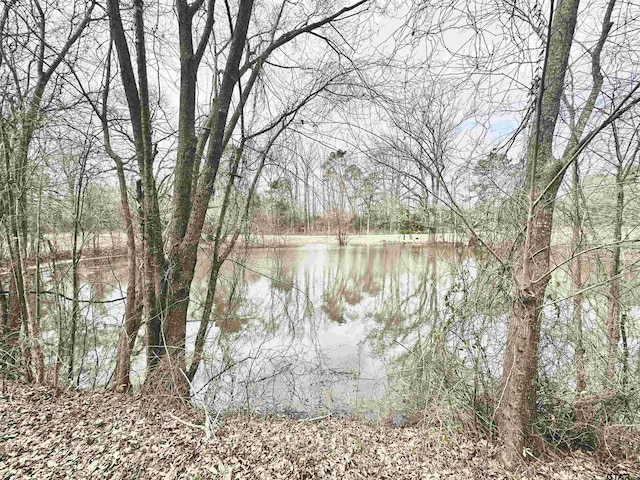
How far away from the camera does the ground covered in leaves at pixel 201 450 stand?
6.76 feet

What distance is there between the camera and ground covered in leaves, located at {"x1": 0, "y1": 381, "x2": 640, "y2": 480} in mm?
2061

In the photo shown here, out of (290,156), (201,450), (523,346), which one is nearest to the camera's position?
(523,346)

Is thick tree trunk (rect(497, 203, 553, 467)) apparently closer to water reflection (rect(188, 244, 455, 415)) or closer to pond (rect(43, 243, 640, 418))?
pond (rect(43, 243, 640, 418))

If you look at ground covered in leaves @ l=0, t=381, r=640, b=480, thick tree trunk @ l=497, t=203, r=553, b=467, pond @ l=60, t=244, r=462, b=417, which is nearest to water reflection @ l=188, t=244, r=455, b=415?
pond @ l=60, t=244, r=462, b=417

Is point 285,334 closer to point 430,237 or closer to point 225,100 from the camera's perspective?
point 430,237

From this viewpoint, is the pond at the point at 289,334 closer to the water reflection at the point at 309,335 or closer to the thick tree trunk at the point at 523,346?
the water reflection at the point at 309,335

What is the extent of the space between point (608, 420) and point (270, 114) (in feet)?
16.9

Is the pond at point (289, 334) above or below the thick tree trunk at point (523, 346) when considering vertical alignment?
below

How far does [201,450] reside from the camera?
221 cm

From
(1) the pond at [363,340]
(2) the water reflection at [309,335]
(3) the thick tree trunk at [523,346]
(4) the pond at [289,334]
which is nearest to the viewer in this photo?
(3) the thick tree trunk at [523,346]

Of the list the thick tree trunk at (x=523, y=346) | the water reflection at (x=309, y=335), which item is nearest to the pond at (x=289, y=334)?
the water reflection at (x=309, y=335)

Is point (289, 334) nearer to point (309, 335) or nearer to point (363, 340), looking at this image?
point (309, 335)

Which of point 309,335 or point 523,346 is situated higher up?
point 523,346

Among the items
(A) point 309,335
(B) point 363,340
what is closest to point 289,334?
(A) point 309,335
